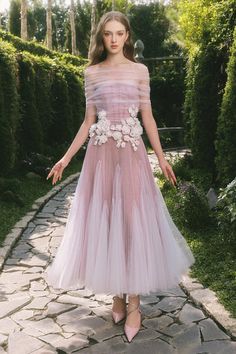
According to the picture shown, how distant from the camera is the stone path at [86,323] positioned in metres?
3.19

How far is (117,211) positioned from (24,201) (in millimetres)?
4553

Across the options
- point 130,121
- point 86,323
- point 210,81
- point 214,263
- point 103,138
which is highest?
point 210,81

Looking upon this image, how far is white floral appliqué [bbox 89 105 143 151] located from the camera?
3303 millimetres

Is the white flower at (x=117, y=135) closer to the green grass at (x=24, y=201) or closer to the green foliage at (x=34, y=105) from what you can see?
the green grass at (x=24, y=201)

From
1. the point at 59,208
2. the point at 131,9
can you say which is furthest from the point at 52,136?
the point at 131,9

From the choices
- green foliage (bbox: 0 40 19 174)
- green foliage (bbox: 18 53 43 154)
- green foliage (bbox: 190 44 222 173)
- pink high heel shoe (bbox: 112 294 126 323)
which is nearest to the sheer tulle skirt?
pink high heel shoe (bbox: 112 294 126 323)

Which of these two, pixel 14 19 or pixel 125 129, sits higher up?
pixel 14 19

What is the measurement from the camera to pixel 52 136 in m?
12.7

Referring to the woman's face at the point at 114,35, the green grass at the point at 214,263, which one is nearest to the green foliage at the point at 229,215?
the green grass at the point at 214,263

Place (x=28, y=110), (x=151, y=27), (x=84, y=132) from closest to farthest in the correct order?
(x=84, y=132), (x=28, y=110), (x=151, y=27)

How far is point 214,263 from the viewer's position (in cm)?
470

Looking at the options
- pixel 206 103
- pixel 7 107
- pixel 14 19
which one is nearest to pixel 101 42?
pixel 206 103

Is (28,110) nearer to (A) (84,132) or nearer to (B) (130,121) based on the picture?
(A) (84,132)

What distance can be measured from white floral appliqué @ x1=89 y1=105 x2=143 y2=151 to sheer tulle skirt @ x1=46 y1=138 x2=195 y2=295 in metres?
0.05
